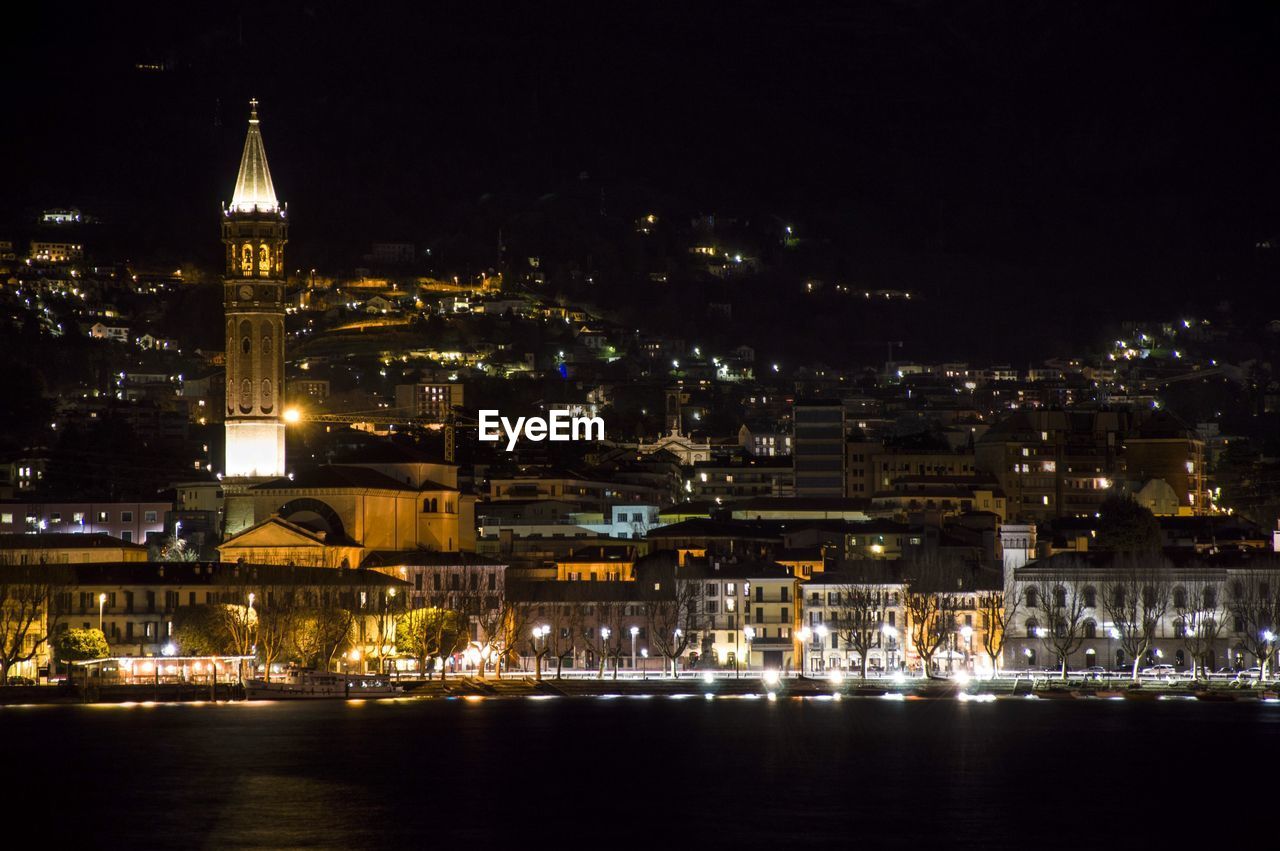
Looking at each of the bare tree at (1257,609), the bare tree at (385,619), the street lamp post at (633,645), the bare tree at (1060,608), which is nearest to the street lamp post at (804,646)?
the street lamp post at (633,645)

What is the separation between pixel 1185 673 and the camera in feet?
370

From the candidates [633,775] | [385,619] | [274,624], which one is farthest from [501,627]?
[633,775]

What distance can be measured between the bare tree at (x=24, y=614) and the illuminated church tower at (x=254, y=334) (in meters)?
23.7

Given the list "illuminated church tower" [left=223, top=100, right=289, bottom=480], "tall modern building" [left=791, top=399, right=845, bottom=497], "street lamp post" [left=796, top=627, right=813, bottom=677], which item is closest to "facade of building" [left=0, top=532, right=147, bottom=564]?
"illuminated church tower" [left=223, top=100, right=289, bottom=480]

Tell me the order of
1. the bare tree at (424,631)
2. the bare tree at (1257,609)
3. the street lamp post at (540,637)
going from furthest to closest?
the street lamp post at (540,637) → the bare tree at (424,631) → the bare tree at (1257,609)

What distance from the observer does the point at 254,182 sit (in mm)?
136125

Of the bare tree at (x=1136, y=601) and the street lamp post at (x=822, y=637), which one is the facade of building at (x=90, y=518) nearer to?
the street lamp post at (x=822, y=637)

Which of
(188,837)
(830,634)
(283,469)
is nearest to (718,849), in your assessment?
(188,837)

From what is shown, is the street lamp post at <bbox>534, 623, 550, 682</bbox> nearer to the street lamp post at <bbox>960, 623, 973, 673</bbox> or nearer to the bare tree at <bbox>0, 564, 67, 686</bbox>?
the street lamp post at <bbox>960, 623, 973, 673</bbox>

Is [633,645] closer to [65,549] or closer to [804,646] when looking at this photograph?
[804,646]

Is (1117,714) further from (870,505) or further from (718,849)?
(870,505)

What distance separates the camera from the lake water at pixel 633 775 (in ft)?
235

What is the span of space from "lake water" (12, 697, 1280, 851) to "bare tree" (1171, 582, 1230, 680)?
551 centimetres

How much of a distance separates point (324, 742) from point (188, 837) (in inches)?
850
